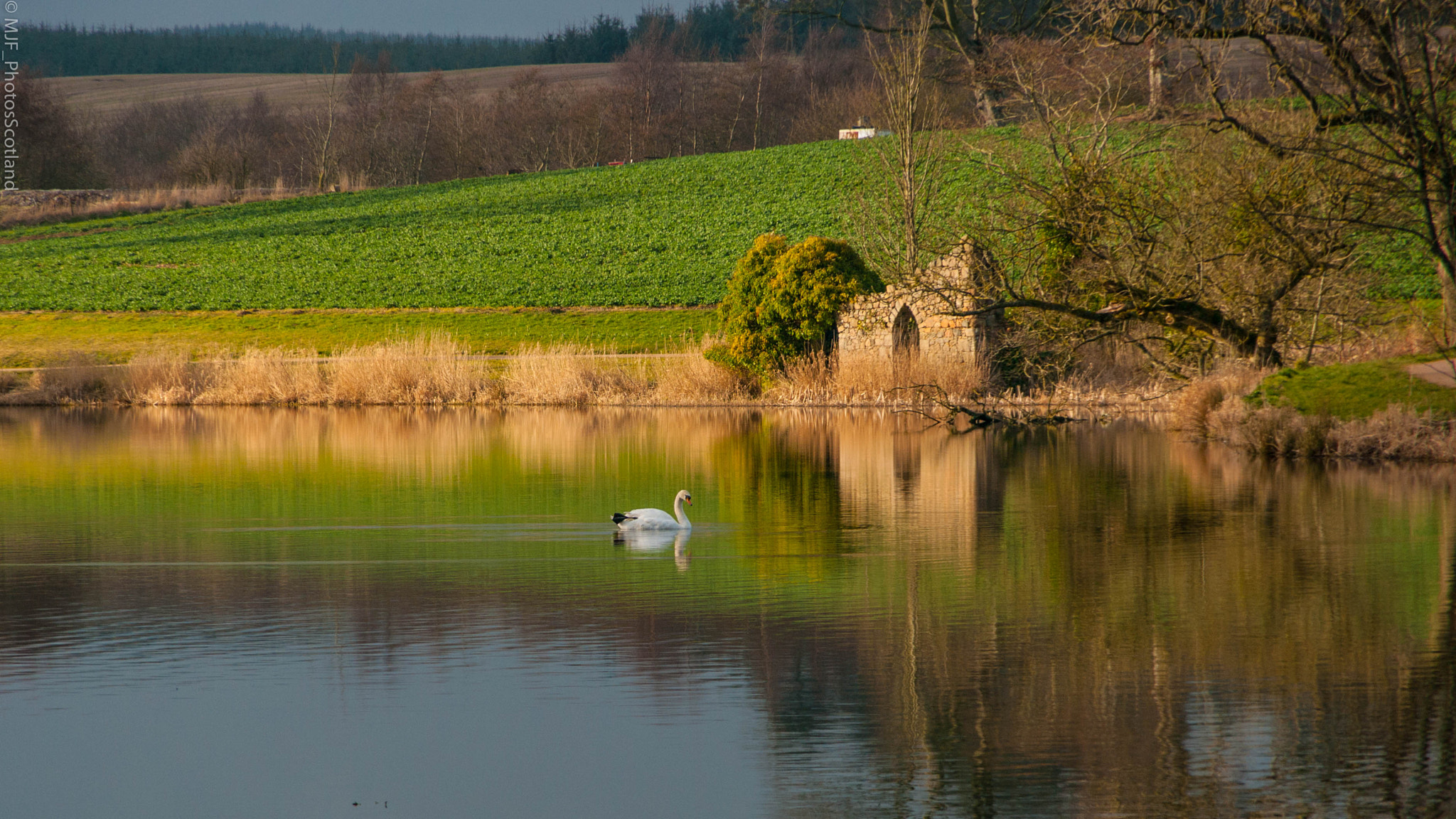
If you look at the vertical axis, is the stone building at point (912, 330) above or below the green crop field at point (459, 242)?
below

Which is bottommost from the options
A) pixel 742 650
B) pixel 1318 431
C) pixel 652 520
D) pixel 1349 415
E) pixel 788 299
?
pixel 742 650

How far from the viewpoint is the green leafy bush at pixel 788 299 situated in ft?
107

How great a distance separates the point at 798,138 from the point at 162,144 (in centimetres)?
4923

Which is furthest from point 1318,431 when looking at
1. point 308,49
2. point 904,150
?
point 308,49

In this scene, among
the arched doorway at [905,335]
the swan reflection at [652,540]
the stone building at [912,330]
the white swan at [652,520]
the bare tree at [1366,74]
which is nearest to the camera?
the swan reflection at [652,540]

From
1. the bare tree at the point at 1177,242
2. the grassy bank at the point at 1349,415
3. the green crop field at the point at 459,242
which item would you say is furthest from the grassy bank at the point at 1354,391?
the green crop field at the point at 459,242

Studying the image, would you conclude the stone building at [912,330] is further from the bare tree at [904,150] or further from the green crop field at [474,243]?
the green crop field at [474,243]

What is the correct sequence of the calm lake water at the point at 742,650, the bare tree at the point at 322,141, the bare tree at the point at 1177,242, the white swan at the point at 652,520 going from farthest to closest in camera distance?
the bare tree at the point at 322,141, the bare tree at the point at 1177,242, the white swan at the point at 652,520, the calm lake water at the point at 742,650

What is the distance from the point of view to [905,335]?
1296 inches

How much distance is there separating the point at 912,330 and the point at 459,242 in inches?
1344

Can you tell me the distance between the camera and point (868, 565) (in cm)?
1236

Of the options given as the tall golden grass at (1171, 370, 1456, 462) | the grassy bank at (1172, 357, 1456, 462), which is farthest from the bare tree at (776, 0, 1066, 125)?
the grassy bank at (1172, 357, 1456, 462)

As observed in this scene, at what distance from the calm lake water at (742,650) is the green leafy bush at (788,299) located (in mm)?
14281

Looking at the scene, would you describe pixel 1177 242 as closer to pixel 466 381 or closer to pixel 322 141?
pixel 466 381
